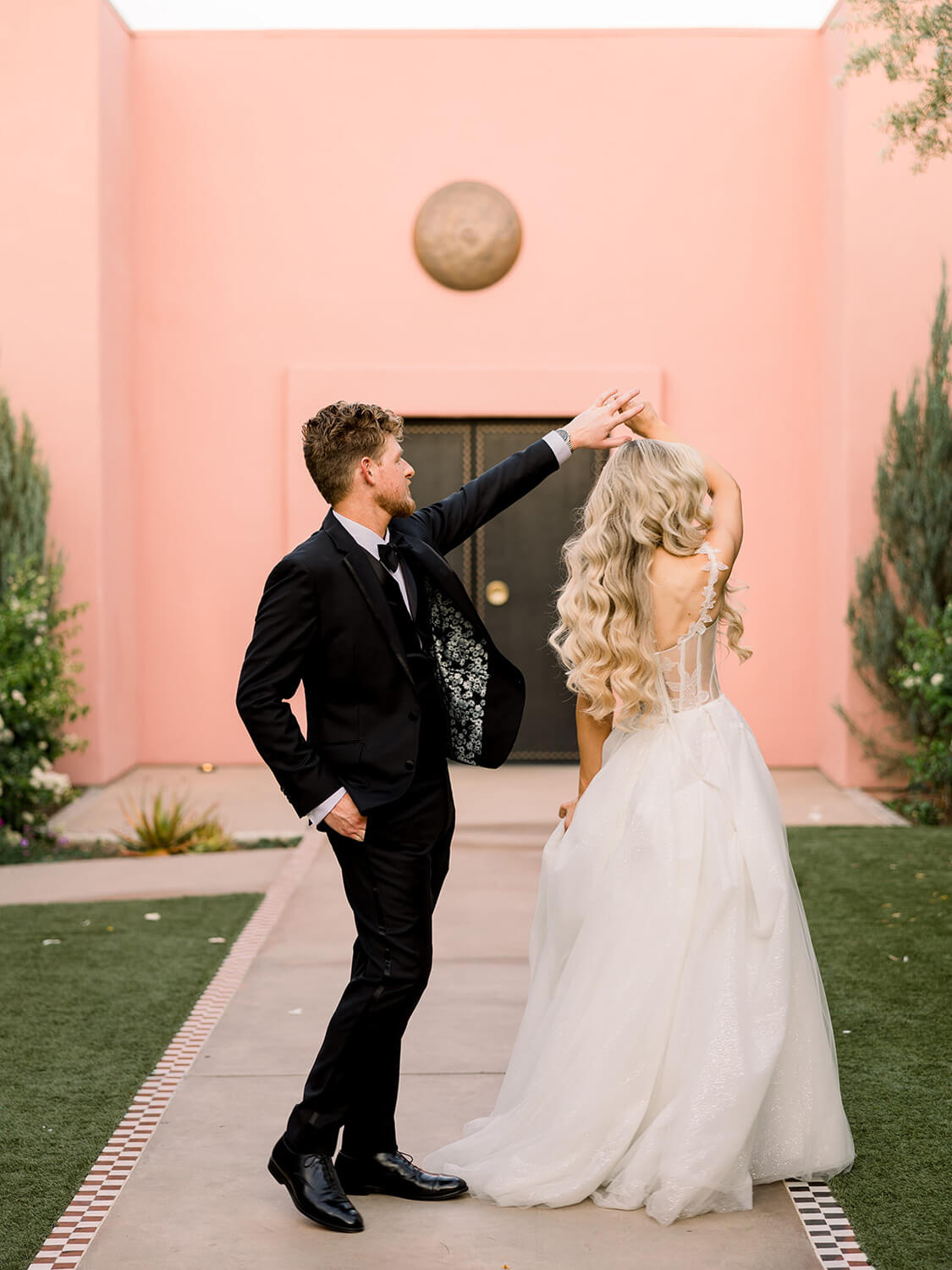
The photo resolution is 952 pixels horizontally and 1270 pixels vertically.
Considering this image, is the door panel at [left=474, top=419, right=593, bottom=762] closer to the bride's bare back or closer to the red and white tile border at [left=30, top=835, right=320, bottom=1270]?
the red and white tile border at [left=30, top=835, right=320, bottom=1270]

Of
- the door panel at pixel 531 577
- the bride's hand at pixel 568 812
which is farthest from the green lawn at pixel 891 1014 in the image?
the door panel at pixel 531 577

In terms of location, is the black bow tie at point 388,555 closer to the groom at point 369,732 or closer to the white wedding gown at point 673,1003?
the groom at point 369,732

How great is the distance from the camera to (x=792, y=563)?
9336 millimetres

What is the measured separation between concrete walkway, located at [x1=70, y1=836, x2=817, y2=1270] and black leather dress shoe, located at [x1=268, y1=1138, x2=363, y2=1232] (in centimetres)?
4

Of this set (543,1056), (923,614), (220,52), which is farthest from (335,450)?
(220,52)

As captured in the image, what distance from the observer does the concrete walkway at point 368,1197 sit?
2.85 meters

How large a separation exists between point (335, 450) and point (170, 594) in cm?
669

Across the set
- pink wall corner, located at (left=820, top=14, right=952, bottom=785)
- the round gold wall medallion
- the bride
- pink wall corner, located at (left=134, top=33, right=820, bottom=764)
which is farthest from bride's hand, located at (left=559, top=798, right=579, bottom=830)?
the round gold wall medallion

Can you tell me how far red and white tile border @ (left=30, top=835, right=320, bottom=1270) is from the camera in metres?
2.94

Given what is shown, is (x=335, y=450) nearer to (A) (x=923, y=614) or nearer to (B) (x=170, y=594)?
(A) (x=923, y=614)

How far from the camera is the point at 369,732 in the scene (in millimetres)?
3045

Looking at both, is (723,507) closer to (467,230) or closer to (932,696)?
(932,696)

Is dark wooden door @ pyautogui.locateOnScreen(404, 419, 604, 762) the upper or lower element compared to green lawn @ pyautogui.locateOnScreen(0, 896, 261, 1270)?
upper

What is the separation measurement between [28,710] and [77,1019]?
3303 millimetres
